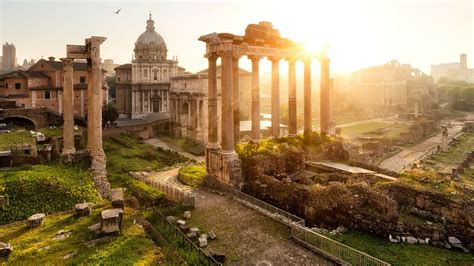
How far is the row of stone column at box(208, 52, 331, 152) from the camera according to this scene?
21.4 m

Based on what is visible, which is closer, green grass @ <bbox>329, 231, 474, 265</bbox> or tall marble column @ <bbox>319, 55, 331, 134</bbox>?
green grass @ <bbox>329, 231, 474, 265</bbox>

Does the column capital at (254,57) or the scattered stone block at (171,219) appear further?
the column capital at (254,57)

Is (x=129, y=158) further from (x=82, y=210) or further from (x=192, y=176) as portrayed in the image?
(x=82, y=210)

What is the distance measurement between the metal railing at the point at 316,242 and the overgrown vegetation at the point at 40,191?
340 inches

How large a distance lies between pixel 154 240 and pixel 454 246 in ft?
37.9

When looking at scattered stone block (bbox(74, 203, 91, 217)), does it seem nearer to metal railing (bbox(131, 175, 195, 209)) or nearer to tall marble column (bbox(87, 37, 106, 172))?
metal railing (bbox(131, 175, 195, 209))

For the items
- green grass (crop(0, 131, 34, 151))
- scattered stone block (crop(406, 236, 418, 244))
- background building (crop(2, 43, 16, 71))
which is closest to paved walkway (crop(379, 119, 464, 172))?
scattered stone block (crop(406, 236, 418, 244))

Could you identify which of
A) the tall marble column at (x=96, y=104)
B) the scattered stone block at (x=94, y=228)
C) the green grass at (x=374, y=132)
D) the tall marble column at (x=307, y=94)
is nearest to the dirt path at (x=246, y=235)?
the scattered stone block at (x=94, y=228)

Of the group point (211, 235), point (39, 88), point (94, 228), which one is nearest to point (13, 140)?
point (94, 228)

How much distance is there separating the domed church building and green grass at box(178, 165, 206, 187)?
38.3 metres

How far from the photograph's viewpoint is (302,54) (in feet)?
88.5

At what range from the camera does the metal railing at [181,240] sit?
12.1 metres

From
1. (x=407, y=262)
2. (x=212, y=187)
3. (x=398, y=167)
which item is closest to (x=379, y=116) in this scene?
(x=398, y=167)

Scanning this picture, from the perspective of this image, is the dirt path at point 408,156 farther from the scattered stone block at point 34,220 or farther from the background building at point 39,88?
the background building at point 39,88
